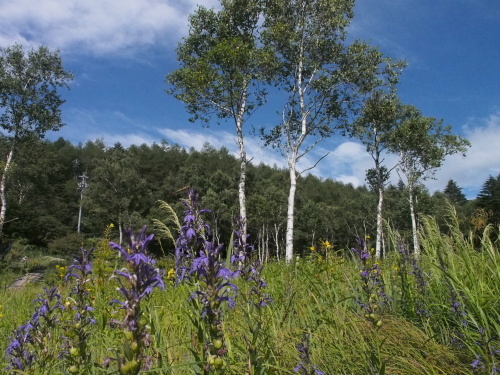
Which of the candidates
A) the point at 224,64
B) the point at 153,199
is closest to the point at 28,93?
the point at 224,64

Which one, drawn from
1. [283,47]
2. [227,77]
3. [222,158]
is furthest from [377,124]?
[222,158]

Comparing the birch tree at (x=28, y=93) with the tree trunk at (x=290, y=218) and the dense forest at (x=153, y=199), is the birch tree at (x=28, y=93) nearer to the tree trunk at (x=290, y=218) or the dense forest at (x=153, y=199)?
the dense forest at (x=153, y=199)

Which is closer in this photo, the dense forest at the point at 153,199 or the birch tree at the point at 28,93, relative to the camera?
the birch tree at the point at 28,93

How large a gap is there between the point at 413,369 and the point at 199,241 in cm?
163

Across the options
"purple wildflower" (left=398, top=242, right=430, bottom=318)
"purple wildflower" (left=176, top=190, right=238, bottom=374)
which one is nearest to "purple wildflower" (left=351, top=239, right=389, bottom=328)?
"purple wildflower" (left=398, top=242, right=430, bottom=318)

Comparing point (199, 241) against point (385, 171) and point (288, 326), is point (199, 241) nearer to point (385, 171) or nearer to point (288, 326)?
point (288, 326)

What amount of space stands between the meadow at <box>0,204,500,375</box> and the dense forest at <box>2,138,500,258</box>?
20.4 meters

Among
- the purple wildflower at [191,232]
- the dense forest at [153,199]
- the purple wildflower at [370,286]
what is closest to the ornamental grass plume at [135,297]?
the purple wildflower at [191,232]

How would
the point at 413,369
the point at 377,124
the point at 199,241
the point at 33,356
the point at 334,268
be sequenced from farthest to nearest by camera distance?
the point at 377,124
the point at 334,268
the point at 33,356
the point at 413,369
the point at 199,241

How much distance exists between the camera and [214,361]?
4.96 feet

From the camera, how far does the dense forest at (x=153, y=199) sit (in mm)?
40812

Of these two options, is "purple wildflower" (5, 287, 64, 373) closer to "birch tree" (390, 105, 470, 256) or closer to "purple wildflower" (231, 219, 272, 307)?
"purple wildflower" (231, 219, 272, 307)

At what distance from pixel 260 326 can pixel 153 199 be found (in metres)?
57.9

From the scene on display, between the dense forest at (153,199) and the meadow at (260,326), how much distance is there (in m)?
20.4
